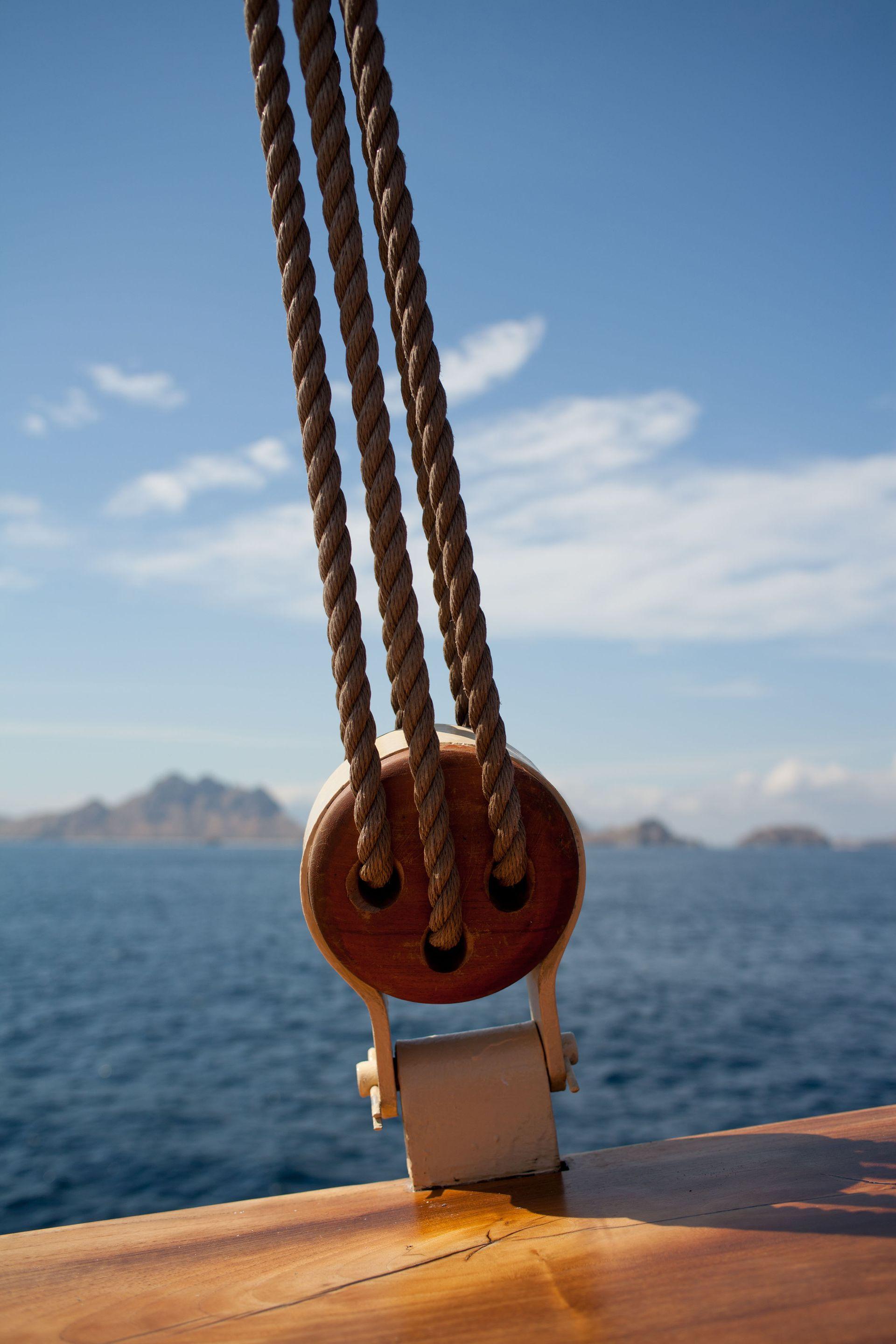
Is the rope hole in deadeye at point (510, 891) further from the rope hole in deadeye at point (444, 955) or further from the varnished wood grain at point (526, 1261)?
the varnished wood grain at point (526, 1261)

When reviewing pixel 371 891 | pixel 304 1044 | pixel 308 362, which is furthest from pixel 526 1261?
pixel 304 1044

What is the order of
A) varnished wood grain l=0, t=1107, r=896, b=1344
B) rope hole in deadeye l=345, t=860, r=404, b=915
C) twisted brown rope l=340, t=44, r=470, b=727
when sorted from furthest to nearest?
twisted brown rope l=340, t=44, r=470, b=727 < rope hole in deadeye l=345, t=860, r=404, b=915 < varnished wood grain l=0, t=1107, r=896, b=1344

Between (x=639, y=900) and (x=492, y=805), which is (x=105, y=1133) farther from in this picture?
(x=639, y=900)

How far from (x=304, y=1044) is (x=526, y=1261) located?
809 inches

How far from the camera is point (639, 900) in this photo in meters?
56.6

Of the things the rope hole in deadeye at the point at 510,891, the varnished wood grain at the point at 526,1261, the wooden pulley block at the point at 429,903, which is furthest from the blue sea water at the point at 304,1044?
the rope hole in deadeye at the point at 510,891

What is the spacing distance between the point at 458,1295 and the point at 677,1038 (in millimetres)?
20378

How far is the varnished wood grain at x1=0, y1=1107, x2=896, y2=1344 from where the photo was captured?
3.05 ft

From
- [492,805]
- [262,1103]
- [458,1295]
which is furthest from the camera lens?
[262,1103]

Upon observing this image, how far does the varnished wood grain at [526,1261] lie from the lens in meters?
0.93

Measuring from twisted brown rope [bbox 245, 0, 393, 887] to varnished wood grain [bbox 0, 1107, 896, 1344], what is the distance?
2.14ft

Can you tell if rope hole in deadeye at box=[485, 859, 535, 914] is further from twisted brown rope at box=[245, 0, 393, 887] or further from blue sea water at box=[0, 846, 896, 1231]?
blue sea water at box=[0, 846, 896, 1231]

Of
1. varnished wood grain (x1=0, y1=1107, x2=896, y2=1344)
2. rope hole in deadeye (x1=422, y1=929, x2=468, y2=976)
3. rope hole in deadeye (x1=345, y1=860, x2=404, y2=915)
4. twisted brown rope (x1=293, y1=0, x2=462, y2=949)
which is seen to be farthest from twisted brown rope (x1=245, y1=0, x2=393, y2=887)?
varnished wood grain (x1=0, y1=1107, x2=896, y2=1344)

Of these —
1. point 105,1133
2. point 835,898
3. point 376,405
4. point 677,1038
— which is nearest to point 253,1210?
point 376,405
